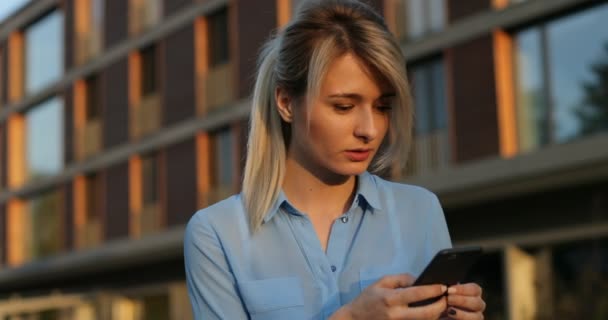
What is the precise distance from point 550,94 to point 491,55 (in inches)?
45.3

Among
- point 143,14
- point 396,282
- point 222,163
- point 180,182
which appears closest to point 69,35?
point 143,14

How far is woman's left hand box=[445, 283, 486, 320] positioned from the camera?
89.8 inches

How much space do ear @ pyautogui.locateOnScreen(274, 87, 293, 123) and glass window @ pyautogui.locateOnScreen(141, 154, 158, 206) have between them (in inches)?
991

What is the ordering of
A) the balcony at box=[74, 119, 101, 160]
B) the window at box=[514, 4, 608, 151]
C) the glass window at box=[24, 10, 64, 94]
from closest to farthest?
the window at box=[514, 4, 608, 151], the balcony at box=[74, 119, 101, 160], the glass window at box=[24, 10, 64, 94]

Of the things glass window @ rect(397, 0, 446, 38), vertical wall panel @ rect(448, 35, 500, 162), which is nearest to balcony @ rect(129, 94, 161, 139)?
glass window @ rect(397, 0, 446, 38)

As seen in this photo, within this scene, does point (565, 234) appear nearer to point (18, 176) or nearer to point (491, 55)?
point (491, 55)

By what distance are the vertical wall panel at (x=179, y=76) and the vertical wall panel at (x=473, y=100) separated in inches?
365

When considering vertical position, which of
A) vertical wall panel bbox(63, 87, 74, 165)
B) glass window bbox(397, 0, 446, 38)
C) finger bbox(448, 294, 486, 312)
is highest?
vertical wall panel bbox(63, 87, 74, 165)

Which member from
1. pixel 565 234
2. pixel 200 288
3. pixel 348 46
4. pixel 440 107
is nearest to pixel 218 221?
pixel 200 288

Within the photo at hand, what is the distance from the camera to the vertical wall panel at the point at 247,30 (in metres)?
23.6

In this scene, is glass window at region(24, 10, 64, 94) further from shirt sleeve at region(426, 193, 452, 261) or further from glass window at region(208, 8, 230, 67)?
shirt sleeve at region(426, 193, 452, 261)

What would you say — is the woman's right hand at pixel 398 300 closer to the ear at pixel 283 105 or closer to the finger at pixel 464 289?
the finger at pixel 464 289

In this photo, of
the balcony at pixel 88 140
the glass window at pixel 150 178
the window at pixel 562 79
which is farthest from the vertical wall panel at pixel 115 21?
the window at pixel 562 79

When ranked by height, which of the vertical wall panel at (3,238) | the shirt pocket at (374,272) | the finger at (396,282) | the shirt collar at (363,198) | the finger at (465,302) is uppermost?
the vertical wall panel at (3,238)
